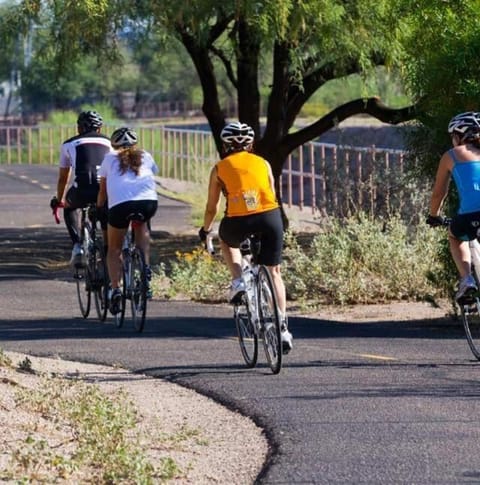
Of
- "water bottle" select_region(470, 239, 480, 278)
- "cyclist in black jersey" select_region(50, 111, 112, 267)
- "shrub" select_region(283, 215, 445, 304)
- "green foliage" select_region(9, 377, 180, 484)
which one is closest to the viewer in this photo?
"green foliage" select_region(9, 377, 180, 484)

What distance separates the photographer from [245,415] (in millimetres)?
9297

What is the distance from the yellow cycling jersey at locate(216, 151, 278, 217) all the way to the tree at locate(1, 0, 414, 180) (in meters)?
8.17

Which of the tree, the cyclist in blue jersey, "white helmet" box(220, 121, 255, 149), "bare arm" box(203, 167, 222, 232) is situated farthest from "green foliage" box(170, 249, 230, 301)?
the cyclist in blue jersey

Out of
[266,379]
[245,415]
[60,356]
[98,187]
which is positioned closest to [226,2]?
[98,187]

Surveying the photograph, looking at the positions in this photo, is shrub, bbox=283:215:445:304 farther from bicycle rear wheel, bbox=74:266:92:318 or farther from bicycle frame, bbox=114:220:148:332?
bicycle frame, bbox=114:220:148:332

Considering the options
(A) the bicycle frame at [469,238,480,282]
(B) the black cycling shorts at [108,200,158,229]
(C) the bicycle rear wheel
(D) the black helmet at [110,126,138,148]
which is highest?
(D) the black helmet at [110,126,138,148]

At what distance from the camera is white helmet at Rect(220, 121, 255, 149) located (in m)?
11.0

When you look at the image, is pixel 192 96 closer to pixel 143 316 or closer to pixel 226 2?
pixel 226 2

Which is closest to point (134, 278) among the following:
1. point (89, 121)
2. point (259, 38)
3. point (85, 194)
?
point (85, 194)

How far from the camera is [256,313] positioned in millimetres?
10906

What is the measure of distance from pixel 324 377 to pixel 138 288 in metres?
3.49

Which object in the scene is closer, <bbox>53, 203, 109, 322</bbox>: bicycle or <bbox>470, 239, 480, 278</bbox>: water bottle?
<bbox>470, 239, 480, 278</bbox>: water bottle

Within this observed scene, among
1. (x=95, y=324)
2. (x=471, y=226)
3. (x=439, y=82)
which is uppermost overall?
(x=439, y=82)

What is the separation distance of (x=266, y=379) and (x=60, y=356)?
2117 mm
